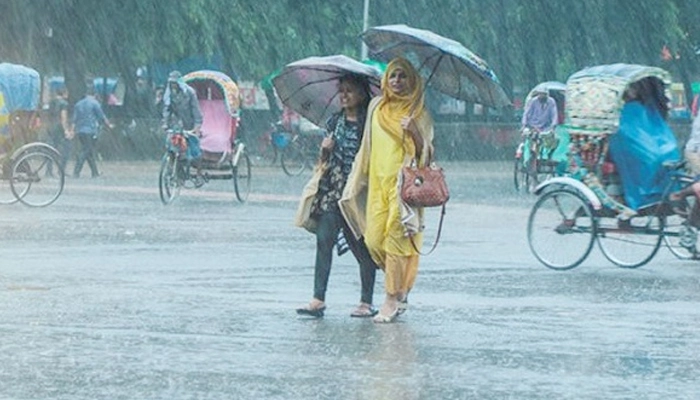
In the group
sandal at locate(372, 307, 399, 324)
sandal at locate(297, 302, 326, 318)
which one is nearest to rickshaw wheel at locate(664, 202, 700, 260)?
sandal at locate(372, 307, 399, 324)

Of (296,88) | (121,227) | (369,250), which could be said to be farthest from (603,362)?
(121,227)

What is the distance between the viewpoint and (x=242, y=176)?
26.6 m

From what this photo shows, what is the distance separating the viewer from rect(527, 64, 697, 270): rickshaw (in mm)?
15797

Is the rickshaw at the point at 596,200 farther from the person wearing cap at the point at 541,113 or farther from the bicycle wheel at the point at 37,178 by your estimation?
the person wearing cap at the point at 541,113

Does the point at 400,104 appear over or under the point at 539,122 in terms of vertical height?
over

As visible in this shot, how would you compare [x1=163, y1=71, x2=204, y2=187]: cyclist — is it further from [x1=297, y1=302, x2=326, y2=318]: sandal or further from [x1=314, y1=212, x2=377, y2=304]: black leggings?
[x1=297, y1=302, x2=326, y2=318]: sandal

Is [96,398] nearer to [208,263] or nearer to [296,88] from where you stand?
[296,88]

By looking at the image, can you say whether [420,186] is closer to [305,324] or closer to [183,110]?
[305,324]

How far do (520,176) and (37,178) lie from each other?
34.5 ft

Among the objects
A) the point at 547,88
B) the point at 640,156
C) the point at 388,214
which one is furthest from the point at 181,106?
the point at 388,214

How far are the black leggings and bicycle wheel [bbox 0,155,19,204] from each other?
12.8 metres

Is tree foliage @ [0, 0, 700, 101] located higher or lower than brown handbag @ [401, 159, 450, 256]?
lower

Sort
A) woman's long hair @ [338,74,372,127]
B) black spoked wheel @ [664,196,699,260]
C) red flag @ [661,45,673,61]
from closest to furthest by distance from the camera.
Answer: woman's long hair @ [338,74,372,127] → black spoked wheel @ [664,196,699,260] → red flag @ [661,45,673,61]

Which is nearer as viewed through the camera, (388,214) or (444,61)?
(388,214)
